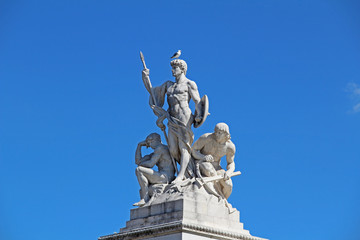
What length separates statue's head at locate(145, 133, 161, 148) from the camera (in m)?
20.8

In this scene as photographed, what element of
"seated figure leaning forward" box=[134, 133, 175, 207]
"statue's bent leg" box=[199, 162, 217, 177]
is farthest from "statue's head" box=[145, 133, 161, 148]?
"statue's bent leg" box=[199, 162, 217, 177]

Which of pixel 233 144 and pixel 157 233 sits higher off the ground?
pixel 233 144

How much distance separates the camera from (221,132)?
20.1 m

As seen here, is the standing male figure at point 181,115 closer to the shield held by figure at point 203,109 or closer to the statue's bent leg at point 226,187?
the shield held by figure at point 203,109

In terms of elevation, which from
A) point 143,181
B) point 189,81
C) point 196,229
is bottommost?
point 196,229

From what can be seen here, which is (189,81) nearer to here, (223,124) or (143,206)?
(223,124)

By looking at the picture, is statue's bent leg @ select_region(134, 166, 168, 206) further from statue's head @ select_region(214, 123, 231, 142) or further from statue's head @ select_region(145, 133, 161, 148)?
statue's head @ select_region(214, 123, 231, 142)

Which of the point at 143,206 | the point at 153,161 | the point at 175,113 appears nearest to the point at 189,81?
the point at 175,113

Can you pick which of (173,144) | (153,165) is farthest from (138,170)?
(173,144)

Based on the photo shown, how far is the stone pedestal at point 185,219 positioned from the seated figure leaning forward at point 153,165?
624mm

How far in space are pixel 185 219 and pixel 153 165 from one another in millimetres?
2510

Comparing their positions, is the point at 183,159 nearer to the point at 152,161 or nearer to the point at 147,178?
the point at 152,161

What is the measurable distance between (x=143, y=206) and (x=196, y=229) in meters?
1.94

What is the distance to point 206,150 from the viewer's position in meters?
20.5
